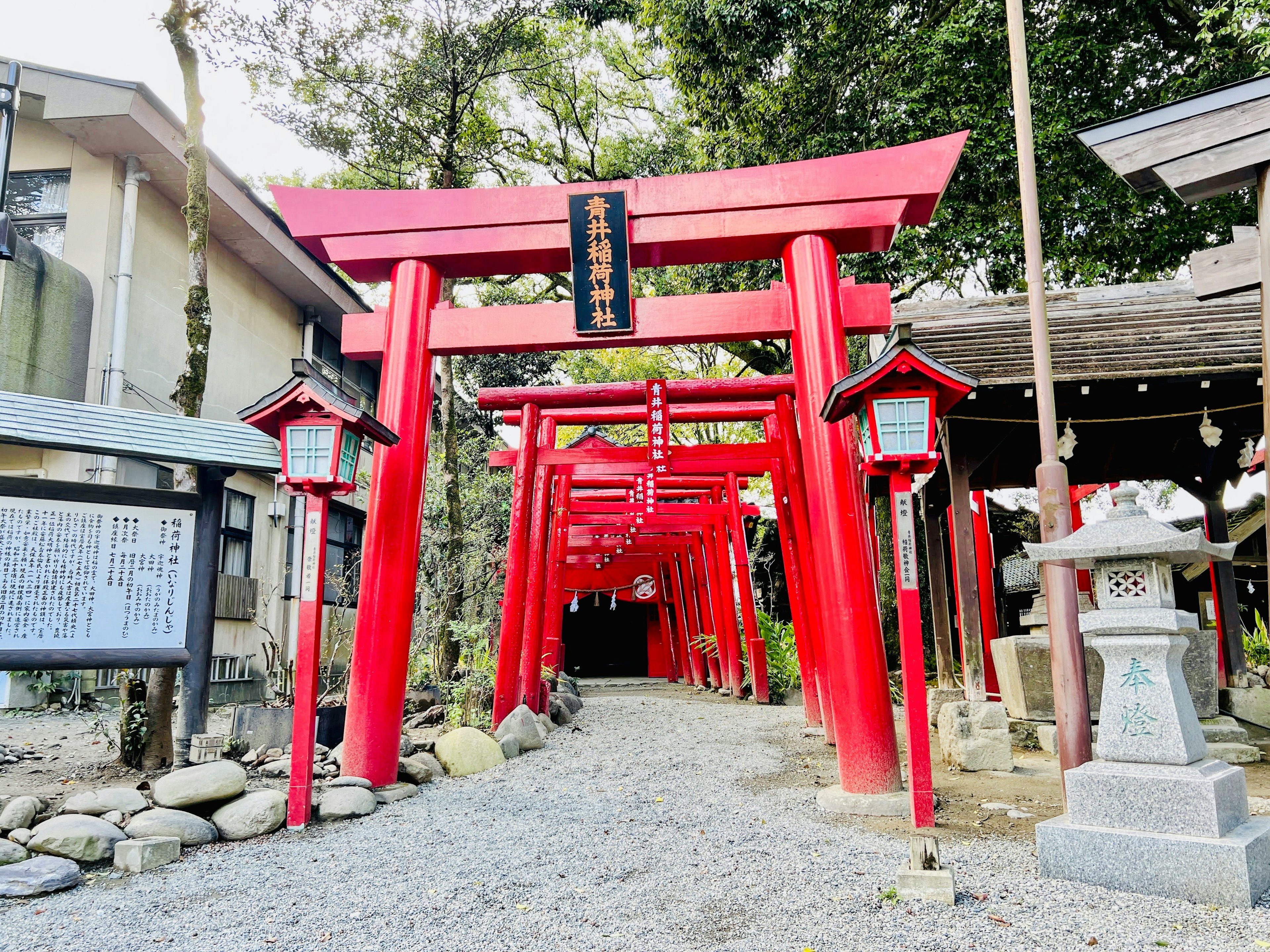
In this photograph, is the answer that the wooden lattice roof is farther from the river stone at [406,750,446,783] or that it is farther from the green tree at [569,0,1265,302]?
the river stone at [406,750,446,783]

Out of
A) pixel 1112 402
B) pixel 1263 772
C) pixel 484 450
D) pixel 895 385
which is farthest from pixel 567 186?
pixel 484 450

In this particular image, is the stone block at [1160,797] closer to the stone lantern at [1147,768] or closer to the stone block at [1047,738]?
the stone lantern at [1147,768]

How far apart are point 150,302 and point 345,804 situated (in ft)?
28.1

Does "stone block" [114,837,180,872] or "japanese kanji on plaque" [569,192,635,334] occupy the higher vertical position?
"japanese kanji on plaque" [569,192,635,334]

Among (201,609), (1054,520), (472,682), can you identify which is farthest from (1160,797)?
(472,682)

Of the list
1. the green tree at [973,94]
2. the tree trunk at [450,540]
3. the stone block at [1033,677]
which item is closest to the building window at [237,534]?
the tree trunk at [450,540]

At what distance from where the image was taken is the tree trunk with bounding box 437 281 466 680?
10625 millimetres

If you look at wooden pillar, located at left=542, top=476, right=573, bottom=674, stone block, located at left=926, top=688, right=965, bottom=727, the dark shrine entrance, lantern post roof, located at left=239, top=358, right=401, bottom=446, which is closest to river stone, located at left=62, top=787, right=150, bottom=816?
lantern post roof, located at left=239, top=358, right=401, bottom=446

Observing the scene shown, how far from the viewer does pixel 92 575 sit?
5.71 metres

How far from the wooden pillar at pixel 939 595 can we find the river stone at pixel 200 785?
7.47 meters

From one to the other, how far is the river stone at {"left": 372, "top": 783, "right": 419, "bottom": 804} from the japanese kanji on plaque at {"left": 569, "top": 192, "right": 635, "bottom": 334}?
387 centimetres

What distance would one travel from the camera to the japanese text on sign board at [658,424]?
926 cm

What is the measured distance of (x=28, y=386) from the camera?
9.48 m

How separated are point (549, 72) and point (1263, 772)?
17.0 metres
